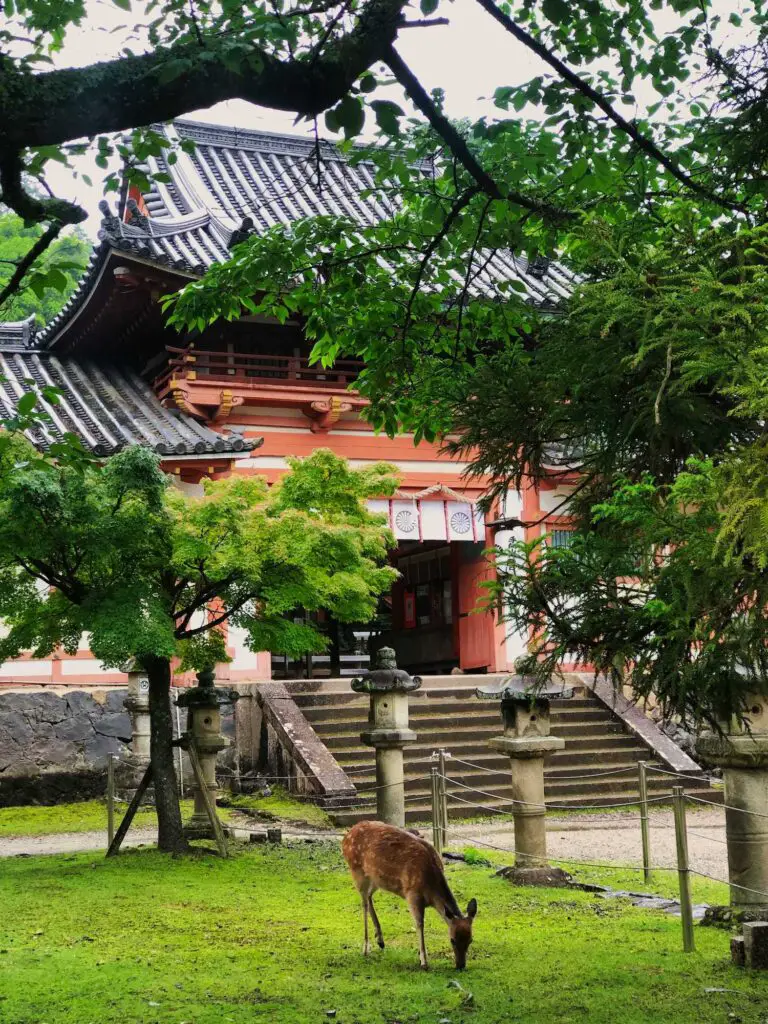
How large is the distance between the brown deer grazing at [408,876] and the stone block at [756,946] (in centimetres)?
148

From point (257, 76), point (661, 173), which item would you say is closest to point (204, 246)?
point (661, 173)

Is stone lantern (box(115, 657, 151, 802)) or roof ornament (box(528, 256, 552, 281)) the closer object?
stone lantern (box(115, 657, 151, 802))

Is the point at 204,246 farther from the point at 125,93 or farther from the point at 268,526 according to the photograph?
the point at 125,93

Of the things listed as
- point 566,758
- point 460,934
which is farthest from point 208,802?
point 566,758

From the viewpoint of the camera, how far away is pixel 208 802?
414 inches

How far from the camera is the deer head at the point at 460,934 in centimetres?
593

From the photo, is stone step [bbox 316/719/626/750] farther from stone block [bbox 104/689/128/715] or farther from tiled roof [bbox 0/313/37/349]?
tiled roof [bbox 0/313/37/349]

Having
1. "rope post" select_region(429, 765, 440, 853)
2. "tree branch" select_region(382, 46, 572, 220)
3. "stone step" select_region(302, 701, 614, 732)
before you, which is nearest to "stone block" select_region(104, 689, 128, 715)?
"stone step" select_region(302, 701, 614, 732)

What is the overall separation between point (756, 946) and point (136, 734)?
10594mm

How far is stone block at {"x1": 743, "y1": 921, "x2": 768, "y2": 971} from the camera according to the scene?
6047 mm

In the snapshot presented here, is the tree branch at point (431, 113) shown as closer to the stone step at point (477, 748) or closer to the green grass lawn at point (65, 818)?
the green grass lawn at point (65, 818)

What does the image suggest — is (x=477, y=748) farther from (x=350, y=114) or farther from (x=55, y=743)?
(x=350, y=114)

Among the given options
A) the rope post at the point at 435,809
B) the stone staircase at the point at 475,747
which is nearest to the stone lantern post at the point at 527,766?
the rope post at the point at 435,809

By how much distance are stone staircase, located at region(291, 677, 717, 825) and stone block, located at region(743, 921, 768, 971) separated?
7.67 metres
